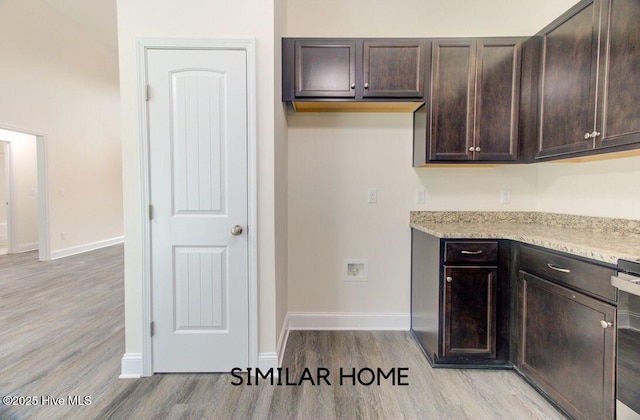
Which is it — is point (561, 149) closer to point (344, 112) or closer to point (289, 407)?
point (344, 112)

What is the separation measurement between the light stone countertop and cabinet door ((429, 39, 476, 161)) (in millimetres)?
543

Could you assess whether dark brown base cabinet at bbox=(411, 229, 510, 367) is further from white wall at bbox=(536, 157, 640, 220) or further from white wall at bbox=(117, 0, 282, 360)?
white wall at bbox=(117, 0, 282, 360)

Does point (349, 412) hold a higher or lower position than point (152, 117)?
lower

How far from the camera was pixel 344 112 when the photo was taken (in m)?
2.24

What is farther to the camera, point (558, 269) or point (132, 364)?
point (132, 364)

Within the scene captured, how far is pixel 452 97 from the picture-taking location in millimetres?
1927

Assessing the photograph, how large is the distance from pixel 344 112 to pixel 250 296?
1588 mm

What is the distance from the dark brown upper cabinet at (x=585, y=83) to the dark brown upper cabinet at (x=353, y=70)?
0.79 metres

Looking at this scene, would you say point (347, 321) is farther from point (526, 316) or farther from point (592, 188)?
point (592, 188)

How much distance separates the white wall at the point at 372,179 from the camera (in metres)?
2.24

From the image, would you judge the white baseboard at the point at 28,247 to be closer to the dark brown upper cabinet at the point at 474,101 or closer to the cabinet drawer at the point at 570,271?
the dark brown upper cabinet at the point at 474,101

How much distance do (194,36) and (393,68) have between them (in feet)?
4.33

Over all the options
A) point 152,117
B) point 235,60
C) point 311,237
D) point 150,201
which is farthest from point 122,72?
point 311,237

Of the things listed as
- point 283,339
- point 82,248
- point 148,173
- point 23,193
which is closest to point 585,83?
point 283,339
